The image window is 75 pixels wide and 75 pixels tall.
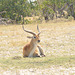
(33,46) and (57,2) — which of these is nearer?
(33,46)

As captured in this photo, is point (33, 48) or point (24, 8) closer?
point (33, 48)

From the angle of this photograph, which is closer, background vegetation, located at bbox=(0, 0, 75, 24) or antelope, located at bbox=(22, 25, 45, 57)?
antelope, located at bbox=(22, 25, 45, 57)

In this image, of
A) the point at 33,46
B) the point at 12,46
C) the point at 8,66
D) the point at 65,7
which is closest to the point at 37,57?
the point at 33,46

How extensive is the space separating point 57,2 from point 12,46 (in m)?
20.1

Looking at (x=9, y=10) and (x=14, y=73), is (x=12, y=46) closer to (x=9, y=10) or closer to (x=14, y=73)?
(x=14, y=73)

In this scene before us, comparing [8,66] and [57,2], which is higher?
[57,2]

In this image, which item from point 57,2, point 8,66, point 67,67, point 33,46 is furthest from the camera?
point 57,2

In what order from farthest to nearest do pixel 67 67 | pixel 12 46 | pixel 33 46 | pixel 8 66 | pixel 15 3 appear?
pixel 15 3
pixel 12 46
pixel 33 46
pixel 8 66
pixel 67 67

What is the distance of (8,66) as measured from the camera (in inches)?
302

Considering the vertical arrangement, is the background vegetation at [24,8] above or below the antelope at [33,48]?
above

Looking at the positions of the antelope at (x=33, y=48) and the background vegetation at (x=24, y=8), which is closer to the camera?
the antelope at (x=33, y=48)

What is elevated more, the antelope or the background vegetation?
the background vegetation

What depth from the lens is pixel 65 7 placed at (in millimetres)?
35219

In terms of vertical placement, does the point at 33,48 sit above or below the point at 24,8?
below
